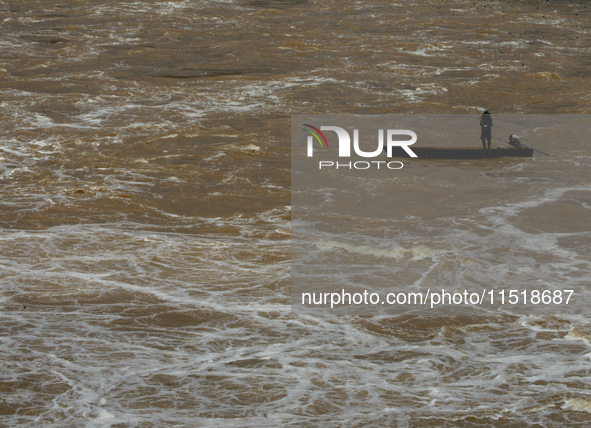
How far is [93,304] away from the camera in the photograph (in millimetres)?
12469

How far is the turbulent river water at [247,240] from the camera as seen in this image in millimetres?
9945

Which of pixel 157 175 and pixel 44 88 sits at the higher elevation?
pixel 44 88

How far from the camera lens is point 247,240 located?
15.3m

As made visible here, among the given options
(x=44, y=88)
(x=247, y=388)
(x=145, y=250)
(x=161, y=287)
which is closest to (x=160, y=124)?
(x=44, y=88)

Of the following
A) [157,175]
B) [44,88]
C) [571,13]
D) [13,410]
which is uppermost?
[571,13]

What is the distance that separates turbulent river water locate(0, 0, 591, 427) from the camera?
9945 mm

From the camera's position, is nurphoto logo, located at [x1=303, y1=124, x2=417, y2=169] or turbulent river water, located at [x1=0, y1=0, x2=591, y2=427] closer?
turbulent river water, located at [x1=0, y1=0, x2=591, y2=427]

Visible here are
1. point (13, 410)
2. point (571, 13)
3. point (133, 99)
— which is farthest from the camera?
point (571, 13)

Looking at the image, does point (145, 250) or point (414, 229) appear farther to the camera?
point (414, 229)

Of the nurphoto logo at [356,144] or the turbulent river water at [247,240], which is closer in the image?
the turbulent river water at [247,240]

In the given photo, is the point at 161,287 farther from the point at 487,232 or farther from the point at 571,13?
the point at 571,13

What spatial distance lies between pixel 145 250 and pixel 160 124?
916 centimetres

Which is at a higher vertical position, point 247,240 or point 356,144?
point 356,144

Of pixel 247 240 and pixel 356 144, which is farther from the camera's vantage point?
pixel 356 144
